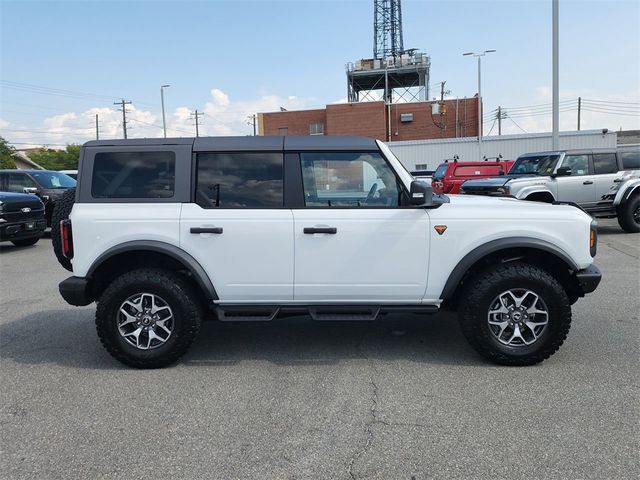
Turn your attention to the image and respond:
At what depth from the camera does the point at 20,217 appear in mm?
11344

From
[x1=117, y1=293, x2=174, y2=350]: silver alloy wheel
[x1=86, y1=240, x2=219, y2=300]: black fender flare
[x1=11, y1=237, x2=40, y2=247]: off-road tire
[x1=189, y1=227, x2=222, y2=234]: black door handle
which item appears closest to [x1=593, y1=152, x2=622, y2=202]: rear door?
[x1=189, y1=227, x2=222, y2=234]: black door handle

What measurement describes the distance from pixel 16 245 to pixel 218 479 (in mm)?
11878

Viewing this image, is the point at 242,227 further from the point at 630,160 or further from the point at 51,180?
the point at 51,180

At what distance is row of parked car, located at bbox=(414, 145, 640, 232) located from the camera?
463 inches

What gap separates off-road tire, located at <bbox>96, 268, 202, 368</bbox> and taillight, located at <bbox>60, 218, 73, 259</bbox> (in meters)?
0.45

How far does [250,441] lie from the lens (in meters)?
3.17

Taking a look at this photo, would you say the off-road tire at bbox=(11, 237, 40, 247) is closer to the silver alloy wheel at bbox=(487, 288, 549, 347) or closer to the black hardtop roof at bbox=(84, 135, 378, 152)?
the black hardtop roof at bbox=(84, 135, 378, 152)

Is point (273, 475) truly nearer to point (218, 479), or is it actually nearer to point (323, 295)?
point (218, 479)

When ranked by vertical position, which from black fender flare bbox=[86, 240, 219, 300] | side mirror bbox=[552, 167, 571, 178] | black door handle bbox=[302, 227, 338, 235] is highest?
side mirror bbox=[552, 167, 571, 178]

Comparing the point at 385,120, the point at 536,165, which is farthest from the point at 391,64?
the point at 536,165

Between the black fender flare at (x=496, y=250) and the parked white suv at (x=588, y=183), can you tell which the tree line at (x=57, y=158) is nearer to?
the parked white suv at (x=588, y=183)

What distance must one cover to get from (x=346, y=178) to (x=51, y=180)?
12398 mm

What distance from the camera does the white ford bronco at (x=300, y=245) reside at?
418 centimetres

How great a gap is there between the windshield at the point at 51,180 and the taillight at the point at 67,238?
426 inches
